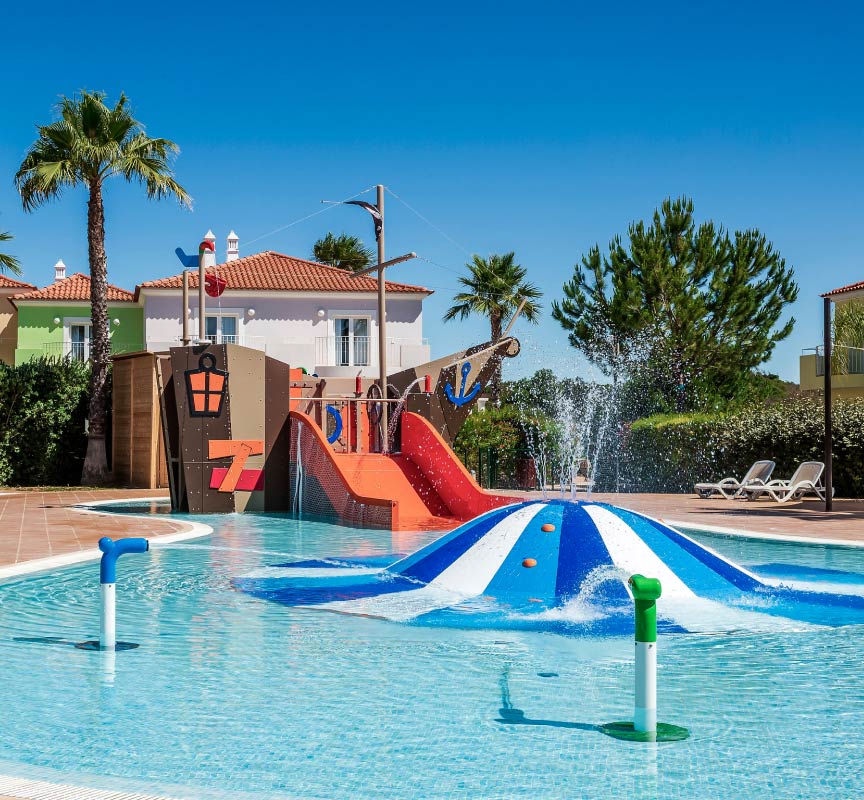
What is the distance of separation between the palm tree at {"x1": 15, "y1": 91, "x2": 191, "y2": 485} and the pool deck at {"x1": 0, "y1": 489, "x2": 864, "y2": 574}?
196 inches

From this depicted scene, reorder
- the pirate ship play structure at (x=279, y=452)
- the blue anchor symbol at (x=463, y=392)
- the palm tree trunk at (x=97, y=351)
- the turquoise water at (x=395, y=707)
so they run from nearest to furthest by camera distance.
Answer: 1. the turquoise water at (x=395, y=707)
2. the pirate ship play structure at (x=279, y=452)
3. the blue anchor symbol at (x=463, y=392)
4. the palm tree trunk at (x=97, y=351)

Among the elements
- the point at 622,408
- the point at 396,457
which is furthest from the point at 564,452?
the point at 396,457

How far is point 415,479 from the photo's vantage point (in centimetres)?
2045

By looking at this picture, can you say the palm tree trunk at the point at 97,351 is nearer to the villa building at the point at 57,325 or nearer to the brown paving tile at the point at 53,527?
the brown paving tile at the point at 53,527

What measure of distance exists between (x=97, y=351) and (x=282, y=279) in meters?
14.6

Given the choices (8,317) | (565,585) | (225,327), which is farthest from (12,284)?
(565,585)

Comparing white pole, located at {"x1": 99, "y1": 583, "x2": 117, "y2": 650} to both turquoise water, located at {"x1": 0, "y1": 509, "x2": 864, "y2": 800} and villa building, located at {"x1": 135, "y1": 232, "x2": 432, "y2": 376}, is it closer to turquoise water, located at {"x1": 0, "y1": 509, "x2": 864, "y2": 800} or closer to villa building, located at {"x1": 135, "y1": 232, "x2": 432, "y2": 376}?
turquoise water, located at {"x1": 0, "y1": 509, "x2": 864, "y2": 800}

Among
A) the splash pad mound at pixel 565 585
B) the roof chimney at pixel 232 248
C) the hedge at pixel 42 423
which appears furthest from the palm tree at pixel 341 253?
the splash pad mound at pixel 565 585

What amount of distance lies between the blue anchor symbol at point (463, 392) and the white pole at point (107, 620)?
15.6 meters

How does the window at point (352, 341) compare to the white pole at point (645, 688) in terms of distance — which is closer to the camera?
the white pole at point (645, 688)

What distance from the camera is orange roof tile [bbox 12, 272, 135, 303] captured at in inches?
1764

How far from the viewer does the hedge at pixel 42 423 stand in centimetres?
3161

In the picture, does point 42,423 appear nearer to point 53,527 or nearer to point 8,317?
point 53,527

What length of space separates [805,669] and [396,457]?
46.1 feet
